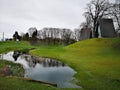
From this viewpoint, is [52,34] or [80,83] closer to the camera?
[80,83]

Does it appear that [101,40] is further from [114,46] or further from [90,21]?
[90,21]

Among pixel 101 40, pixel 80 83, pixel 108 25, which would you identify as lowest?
pixel 80 83

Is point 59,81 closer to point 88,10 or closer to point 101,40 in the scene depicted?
point 101,40

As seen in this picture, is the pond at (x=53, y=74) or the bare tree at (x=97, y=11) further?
the bare tree at (x=97, y=11)

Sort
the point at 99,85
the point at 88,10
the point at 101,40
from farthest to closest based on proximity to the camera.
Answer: the point at 88,10 < the point at 101,40 < the point at 99,85

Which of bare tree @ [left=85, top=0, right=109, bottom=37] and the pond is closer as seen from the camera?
the pond

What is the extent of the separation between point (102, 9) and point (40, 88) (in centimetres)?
6398

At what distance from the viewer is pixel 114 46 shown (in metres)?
50.4

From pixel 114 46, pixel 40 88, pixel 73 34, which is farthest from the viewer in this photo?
pixel 73 34

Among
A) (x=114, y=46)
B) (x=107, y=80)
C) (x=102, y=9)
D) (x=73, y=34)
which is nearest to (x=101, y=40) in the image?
(x=114, y=46)

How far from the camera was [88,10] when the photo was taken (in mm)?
78875

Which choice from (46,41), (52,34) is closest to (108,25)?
(46,41)

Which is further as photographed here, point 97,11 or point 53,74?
point 97,11

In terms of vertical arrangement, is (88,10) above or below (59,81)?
above
